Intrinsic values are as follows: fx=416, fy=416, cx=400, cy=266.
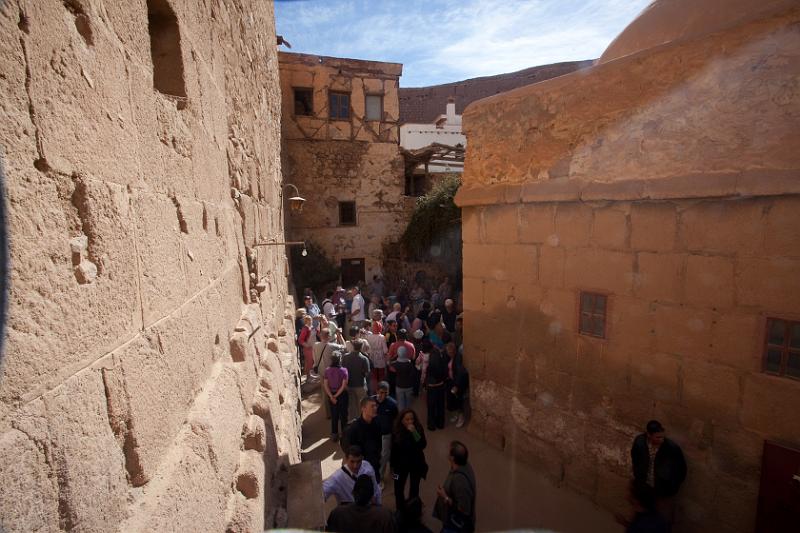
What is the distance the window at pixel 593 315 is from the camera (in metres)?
→ 4.48

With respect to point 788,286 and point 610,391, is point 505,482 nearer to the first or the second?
point 610,391

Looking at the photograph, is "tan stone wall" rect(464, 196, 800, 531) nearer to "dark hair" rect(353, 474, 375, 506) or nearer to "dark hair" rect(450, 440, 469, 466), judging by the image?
"dark hair" rect(450, 440, 469, 466)

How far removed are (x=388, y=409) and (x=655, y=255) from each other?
10.6 feet

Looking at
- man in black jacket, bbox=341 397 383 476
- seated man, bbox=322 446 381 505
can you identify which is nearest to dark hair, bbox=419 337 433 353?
man in black jacket, bbox=341 397 383 476

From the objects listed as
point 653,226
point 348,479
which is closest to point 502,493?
point 348,479

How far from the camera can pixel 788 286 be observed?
3270 mm

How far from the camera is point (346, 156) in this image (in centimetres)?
1572

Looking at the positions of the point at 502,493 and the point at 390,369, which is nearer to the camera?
the point at 502,493

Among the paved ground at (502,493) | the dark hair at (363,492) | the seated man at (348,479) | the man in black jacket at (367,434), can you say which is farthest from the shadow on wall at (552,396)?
the dark hair at (363,492)

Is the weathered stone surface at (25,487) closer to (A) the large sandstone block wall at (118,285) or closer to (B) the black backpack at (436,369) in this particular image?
(A) the large sandstone block wall at (118,285)

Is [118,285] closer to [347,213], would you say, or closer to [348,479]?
[348,479]

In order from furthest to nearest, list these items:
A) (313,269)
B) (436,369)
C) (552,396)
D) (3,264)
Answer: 1. (313,269)
2. (436,369)
3. (552,396)
4. (3,264)

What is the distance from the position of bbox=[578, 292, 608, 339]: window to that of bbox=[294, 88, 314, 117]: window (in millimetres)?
13239

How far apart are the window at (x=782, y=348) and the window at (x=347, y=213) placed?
13.5m
